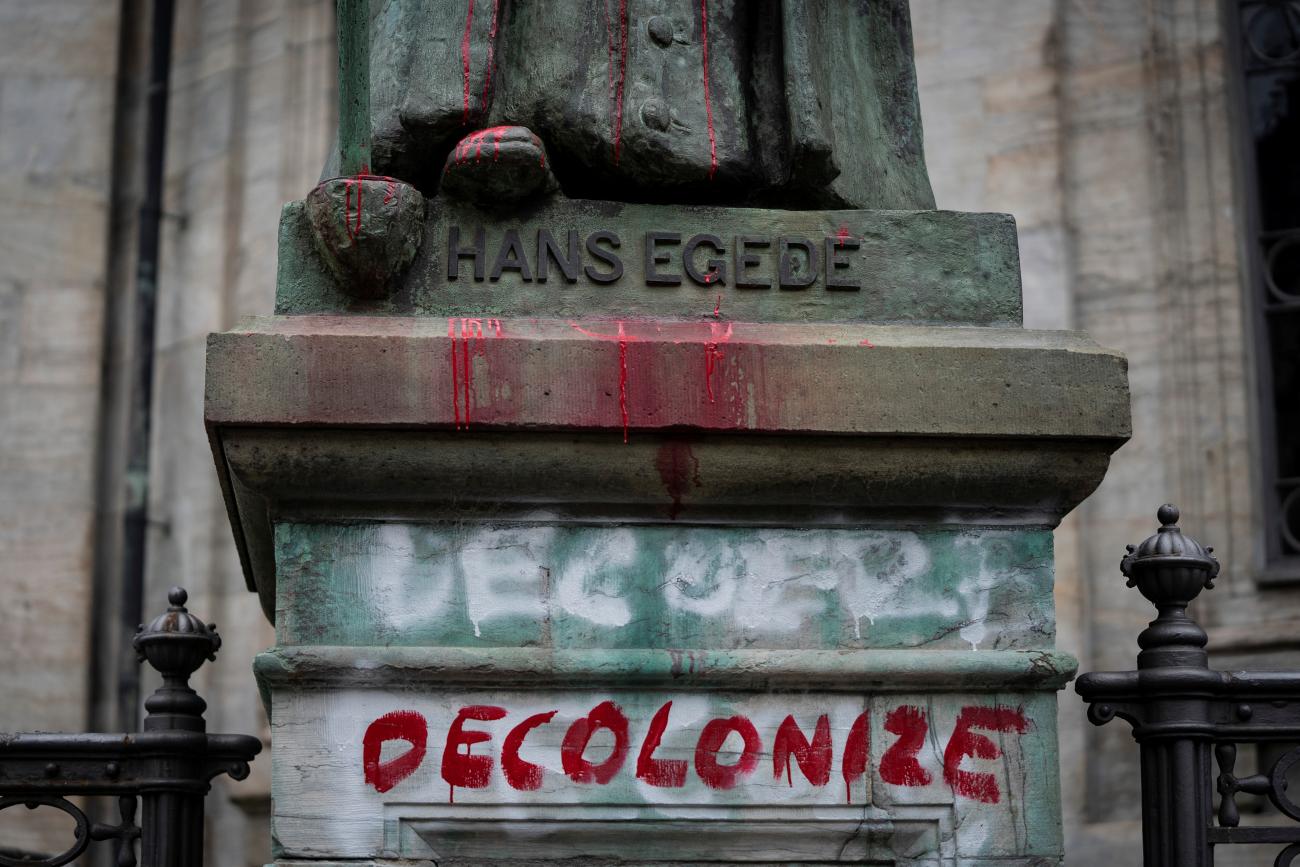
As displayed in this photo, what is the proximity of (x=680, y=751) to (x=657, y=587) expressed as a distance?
0.27 metres

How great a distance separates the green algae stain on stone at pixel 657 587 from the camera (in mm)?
3031

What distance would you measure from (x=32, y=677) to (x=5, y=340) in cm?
193

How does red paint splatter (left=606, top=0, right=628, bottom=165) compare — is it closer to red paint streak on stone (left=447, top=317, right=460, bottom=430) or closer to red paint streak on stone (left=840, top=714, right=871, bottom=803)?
red paint streak on stone (left=447, top=317, right=460, bottom=430)

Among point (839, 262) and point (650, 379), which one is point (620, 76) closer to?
point (839, 262)

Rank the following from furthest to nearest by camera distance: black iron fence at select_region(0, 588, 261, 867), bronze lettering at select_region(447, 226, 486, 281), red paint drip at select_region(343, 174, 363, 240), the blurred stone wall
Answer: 1. the blurred stone wall
2. black iron fence at select_region(0, 588, 261, 867)
3. bronze lettering at select_region(447, 226, 486, 281)
4. red paint drip at select_region(343, 174, 363, 240)

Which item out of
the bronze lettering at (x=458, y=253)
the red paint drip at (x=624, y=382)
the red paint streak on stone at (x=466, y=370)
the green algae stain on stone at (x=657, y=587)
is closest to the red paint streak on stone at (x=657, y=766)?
the green algae stain on stone at (x=657, y=587)

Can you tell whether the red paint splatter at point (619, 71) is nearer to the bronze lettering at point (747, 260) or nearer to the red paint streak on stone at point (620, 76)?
the red paint streak on stone at point (620, 76)

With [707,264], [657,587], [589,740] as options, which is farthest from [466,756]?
[707,264]

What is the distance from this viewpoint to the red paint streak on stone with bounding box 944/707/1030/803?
302 cm

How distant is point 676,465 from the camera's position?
304cm

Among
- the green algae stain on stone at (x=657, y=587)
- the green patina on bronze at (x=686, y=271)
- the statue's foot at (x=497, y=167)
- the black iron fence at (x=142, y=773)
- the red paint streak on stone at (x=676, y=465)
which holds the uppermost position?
the statue's foot at (x=497, y=167)

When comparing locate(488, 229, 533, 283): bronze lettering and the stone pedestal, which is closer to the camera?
the stone pedestal

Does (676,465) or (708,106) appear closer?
(676,465)

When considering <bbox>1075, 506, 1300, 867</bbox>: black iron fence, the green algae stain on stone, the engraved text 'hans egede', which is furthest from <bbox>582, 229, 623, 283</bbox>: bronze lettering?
<bbox>1075, 506, 1300, 867</bbox>: black iron fence
